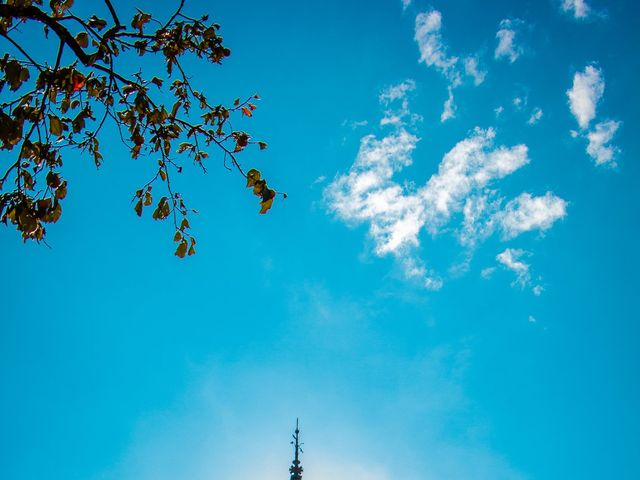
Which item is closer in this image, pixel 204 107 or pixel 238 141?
pixel 238 141

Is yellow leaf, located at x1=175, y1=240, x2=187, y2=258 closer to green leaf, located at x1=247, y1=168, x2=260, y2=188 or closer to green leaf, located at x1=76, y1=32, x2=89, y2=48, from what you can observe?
green leaf, located at x1=247, y1=168, x2=260, y2=188

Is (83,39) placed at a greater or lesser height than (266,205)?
greater

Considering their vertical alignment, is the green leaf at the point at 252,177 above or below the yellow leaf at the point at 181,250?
above

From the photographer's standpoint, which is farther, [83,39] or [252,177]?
[83,39]

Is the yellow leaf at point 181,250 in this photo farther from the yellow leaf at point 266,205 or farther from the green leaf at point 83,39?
the green leaf at point 83,39

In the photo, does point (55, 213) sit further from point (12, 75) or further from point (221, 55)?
point (221, 55)

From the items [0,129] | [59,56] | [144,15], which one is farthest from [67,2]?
[0,129]

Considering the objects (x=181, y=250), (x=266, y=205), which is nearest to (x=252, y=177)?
(x=266, y=205)

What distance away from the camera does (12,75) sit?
4359 mm

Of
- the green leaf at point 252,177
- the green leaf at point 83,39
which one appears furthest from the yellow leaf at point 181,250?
the green leaf at point 83,39

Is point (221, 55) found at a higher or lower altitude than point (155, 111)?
higher

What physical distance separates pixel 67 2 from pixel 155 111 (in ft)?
6.15

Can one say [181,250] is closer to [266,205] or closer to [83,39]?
[266,205]

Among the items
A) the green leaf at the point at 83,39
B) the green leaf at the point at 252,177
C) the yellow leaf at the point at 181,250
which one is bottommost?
the yellow leaf at the point at 181,250
